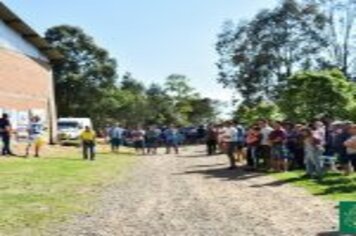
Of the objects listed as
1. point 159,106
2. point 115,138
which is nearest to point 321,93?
point 115,138

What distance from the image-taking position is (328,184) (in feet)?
74.4

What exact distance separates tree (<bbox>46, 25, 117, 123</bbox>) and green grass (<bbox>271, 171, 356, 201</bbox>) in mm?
61591

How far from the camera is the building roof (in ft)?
159

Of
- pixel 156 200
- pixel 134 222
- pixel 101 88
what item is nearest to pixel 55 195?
pixel 156 200

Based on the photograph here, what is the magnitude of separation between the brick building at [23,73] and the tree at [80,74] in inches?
1078

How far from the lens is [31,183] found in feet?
77.2

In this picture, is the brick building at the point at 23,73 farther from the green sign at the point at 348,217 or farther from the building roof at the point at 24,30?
the green sign at the point at 348,217

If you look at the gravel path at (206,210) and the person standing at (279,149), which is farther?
the person standing at (279,149)

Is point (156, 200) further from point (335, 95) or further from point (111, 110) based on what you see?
point (111, 110)

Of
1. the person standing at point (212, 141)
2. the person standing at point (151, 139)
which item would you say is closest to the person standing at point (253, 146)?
the person standing at point (212, 141)

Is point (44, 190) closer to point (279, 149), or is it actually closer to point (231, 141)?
point (279, 149)

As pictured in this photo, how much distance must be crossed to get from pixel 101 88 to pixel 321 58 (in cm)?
2410

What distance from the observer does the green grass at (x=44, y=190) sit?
16.2 m

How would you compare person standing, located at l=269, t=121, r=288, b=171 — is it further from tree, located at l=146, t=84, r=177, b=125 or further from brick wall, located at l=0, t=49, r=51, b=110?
tree, located at l=146, t=84, r=177, b=125
